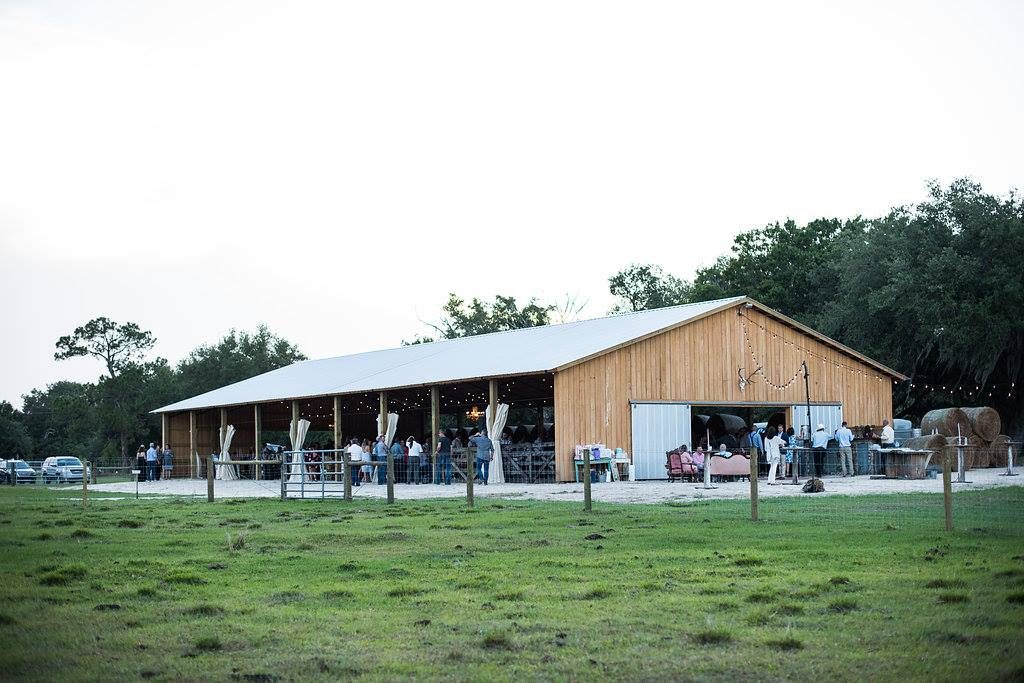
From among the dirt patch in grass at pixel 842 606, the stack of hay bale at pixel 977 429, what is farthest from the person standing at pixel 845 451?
the dirt patch in grass at pixel 842 606

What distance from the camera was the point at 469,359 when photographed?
39.9 metres

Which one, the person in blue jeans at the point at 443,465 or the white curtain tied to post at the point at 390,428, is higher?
the white curtain tied to post at the point at 390,428

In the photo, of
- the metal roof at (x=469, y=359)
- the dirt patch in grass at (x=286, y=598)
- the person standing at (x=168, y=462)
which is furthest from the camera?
the person standing at (x=168, y=462)

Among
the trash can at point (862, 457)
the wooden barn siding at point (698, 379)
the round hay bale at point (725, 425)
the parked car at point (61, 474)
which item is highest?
the wooden barn siding at point (698, 379)

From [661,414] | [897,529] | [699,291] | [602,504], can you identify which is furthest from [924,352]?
[897,529]

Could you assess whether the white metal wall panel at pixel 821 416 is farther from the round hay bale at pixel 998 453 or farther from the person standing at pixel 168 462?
the person standing at pixel 168 462

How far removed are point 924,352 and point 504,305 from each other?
152ft

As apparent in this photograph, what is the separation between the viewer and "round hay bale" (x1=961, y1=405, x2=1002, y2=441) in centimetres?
3703

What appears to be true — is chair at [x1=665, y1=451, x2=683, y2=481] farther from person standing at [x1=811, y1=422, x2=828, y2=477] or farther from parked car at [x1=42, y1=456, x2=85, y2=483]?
parked car at [x1=42, y1=456, x2=85, y2=483]

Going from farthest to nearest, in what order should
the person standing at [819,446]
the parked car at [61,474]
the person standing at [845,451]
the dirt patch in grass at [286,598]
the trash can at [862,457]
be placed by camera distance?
the parked car at [61,474] → the trash can at [862,457] → the person standing at [819,446] → the person standing at [845,451] → the dirt patch in grass at [286,598]

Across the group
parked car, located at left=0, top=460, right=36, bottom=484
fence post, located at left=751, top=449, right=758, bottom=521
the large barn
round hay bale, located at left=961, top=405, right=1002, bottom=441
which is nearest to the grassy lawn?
fence post, located at left=751, top=449, right=758, bottom=521

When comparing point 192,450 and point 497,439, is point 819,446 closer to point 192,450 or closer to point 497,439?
point 497,439

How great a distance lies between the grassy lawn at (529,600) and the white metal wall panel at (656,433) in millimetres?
16957

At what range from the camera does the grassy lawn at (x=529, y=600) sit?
7.84m
